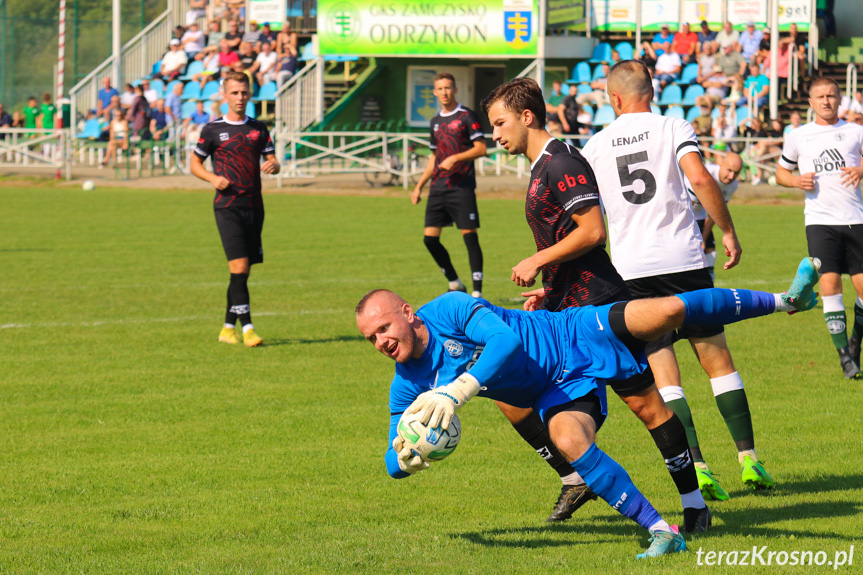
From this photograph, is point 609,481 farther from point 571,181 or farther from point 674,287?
point 674,287

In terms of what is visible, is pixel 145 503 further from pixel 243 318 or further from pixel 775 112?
pixel 775 112

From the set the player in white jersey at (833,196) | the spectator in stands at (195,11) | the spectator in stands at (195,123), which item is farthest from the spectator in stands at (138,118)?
the player in white jersey at (833,196)

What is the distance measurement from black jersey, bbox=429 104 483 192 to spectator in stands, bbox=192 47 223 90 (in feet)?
88.0

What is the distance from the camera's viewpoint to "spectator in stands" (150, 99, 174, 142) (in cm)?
3456

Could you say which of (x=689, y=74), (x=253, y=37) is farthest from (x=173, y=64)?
(x=689, y=74)

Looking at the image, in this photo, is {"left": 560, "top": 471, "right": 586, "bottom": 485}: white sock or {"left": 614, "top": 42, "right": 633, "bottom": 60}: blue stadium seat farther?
{"left": 614, "top": 42, "right": 633, "bottom": 60}: blue stadium seat

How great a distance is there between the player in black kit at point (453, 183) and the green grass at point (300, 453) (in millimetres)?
554

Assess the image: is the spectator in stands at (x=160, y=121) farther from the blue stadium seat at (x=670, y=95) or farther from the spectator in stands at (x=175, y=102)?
the blue stadium seat at (x=670, y=95)

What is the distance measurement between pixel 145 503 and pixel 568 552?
7.13 ft

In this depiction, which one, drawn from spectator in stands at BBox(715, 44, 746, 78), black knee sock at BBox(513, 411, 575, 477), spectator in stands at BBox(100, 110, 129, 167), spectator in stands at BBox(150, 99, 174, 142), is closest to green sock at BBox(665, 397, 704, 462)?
black knee sock at BBox(513, 411, 575, 477)

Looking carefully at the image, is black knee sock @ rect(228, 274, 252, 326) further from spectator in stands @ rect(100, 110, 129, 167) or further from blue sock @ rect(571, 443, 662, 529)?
spectator in stands @ rect(100, 110, 129, 167)

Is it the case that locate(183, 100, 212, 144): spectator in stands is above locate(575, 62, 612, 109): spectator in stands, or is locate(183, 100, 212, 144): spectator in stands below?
below

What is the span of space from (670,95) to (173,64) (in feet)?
60.3

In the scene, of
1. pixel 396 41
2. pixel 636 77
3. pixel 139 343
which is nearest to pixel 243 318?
pixel 139 343
